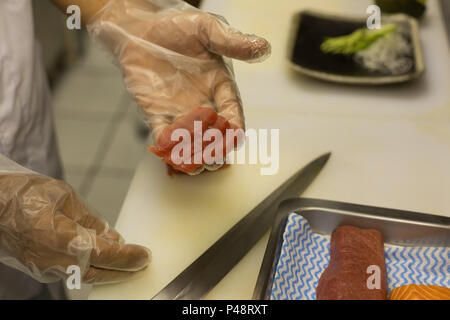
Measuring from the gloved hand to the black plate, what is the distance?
347 millimetres

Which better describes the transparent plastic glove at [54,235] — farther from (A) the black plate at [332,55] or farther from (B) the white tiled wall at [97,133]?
(B) the white tiled wall at [97,133]

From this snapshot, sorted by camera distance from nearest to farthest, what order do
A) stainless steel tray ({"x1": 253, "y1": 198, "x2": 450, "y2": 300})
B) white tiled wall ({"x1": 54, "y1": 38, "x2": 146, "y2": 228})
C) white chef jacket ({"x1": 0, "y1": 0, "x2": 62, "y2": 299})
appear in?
stainless steel tray ({"x1": 253, "y1": 198, "x2": 450, "y2": 300})
white chef jacket ({"x1": 0, "y1": 0, "x2": 62, "y2": 299})
white tiled wall ({"x1": 54, "y1": 38, "x2": 146, "y2": 228})

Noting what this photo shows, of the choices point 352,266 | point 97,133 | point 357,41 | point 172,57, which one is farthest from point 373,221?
point 97,133

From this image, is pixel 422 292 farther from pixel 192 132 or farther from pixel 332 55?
pixel 332 55

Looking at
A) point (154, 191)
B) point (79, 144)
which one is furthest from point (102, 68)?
point (154, 191)

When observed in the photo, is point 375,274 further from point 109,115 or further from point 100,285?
point 109,115

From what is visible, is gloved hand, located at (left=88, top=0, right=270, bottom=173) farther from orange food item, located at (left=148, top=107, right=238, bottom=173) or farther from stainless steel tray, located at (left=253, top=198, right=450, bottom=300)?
stainless steel tray, located at (left=253, top=198, right=450, bottom=300)

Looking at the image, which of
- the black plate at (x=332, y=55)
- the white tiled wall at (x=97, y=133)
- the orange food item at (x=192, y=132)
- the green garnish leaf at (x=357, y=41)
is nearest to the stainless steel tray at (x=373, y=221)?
the orange food item at (x=192, y=132)

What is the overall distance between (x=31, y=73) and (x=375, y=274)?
738 millimetres

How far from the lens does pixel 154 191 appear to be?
89cm

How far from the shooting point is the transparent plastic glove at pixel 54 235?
2.23ft

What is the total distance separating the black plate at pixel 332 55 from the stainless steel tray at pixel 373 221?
1.30 feet

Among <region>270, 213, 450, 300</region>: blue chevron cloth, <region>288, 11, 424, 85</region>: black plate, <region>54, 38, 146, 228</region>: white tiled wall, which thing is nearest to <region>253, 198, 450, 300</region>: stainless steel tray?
<region>270, 213, 450, 300</region>: blue chevron cloth

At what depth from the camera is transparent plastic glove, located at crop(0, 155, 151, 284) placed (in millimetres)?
678
